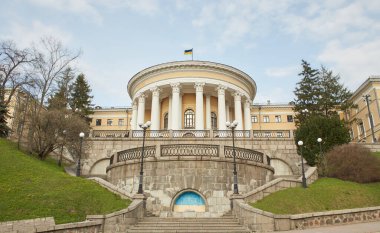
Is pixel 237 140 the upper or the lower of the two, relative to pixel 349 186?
upper

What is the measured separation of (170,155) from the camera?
65.3ft

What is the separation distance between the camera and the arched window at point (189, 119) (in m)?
41.4

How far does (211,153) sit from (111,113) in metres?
47.2

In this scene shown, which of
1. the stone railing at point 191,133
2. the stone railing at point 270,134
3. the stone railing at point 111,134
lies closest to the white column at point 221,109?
the stone railing at point 191,133

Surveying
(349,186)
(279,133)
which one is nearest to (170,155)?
(349,186)

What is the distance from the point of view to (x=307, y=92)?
46625 mm

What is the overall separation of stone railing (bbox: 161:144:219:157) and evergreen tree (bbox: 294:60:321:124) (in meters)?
28.0

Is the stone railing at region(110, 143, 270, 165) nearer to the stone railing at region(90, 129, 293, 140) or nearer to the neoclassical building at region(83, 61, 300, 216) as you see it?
the neoclassical building at region(83, 61, 300, 216)

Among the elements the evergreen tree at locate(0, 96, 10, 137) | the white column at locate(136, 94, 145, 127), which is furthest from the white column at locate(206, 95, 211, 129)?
the evergreen tree at locate(0, 96, 10, 137)

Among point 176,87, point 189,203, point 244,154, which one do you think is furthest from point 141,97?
point 189,203

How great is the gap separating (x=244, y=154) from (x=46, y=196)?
11.6 metres

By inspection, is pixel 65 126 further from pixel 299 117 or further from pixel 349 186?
pixel 299 117

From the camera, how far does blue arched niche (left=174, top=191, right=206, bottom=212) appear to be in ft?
61.3

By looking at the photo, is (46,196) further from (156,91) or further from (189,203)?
(156,91)
